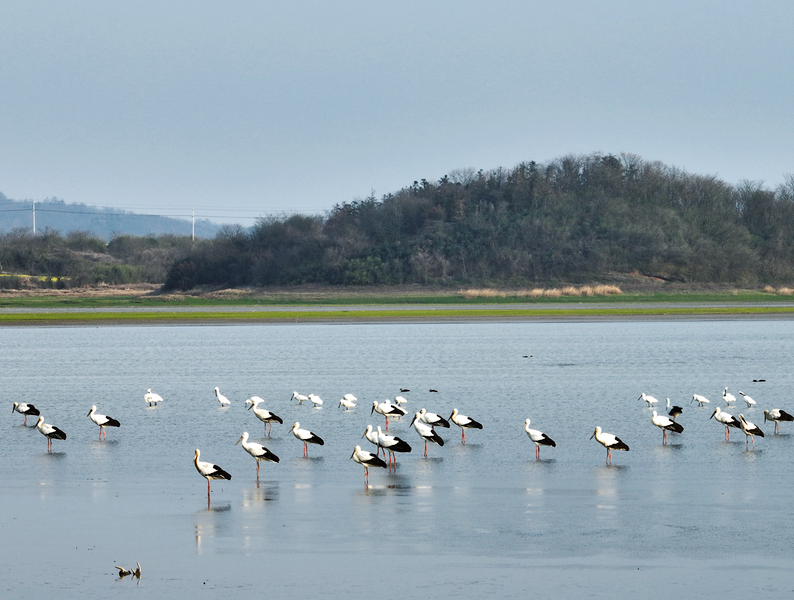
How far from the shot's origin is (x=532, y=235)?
317 ft

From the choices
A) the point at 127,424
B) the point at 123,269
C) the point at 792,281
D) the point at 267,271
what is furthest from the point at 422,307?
the point at 123,269

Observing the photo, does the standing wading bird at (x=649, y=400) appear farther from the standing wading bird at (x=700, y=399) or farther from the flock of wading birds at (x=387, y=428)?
the standing wading bird at (x=700, y=399)

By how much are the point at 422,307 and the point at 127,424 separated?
48.5 metres

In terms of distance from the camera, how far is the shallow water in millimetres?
9336

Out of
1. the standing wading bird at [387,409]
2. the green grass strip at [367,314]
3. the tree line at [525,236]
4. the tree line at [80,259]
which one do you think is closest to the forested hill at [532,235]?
the tree line at [525,236]

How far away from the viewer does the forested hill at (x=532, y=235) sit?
90.2 meters

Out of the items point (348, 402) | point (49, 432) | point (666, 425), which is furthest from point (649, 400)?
point (49, 432)

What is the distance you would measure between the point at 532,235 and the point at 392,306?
31.9 metres

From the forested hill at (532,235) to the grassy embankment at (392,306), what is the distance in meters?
8.29

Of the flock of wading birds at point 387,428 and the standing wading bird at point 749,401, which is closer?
the flock of wading birds at point 387,428

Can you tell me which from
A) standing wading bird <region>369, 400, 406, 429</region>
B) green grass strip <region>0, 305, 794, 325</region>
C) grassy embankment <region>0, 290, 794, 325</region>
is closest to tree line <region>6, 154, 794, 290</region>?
grassy embankment <region>0, 290, 794, 325</region>

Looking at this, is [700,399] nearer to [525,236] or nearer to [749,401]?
[749,401]

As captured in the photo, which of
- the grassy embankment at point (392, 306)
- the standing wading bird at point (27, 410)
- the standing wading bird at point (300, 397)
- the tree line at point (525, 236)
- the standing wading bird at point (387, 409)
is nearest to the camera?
the standing wading bird at point (387, 409)

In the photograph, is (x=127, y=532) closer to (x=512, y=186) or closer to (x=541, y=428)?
(x=541, y=428)
